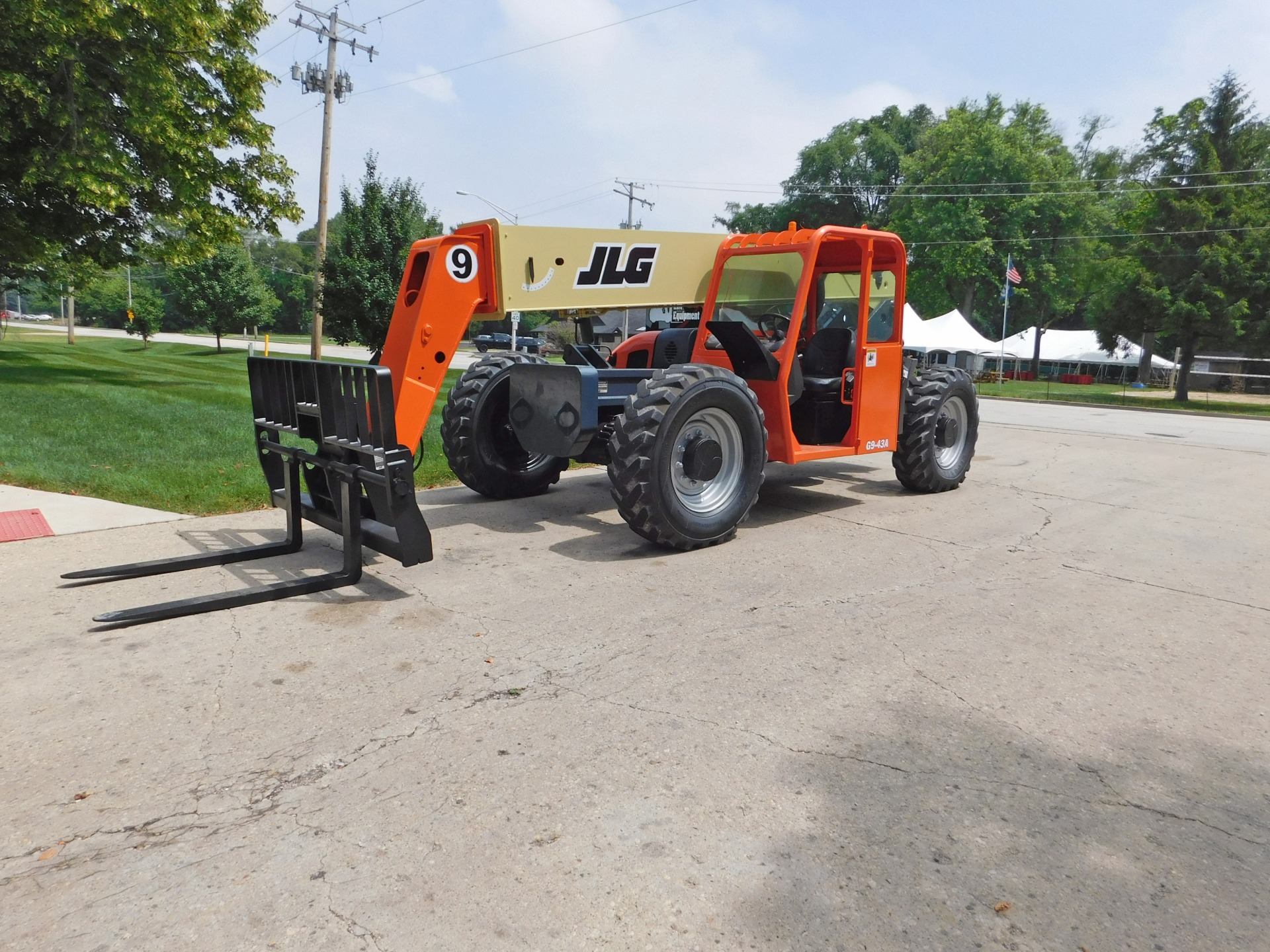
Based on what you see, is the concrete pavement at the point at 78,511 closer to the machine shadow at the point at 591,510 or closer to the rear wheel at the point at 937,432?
the machine shadow at the point at 591,510

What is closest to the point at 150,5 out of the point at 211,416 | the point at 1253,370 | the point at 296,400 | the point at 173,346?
the point at 211,416

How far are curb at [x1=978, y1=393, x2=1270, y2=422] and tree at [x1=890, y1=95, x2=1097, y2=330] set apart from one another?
23.7m

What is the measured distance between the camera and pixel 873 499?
894 centimetres

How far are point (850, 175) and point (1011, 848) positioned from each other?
69942mm

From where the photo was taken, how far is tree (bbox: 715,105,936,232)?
6644cm

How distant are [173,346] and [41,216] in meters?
29.1

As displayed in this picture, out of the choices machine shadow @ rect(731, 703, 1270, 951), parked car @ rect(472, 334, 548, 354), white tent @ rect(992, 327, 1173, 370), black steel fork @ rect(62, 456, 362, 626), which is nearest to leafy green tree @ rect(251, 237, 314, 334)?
parked car @ rect(472, 334, 548, 354)

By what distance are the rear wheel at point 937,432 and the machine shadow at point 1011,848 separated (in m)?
5.27

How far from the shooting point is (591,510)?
316 inches

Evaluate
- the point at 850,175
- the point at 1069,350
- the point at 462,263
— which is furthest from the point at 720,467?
the point at 850,175

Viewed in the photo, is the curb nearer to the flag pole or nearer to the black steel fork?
the flag pole

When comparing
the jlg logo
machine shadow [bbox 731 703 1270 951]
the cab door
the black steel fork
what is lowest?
machine shadow [bbox 731 703 1270 951]

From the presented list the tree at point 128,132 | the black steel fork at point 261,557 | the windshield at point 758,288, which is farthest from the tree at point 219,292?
the black steel fork at point 261,557

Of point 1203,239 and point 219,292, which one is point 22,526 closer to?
point 1203,239
